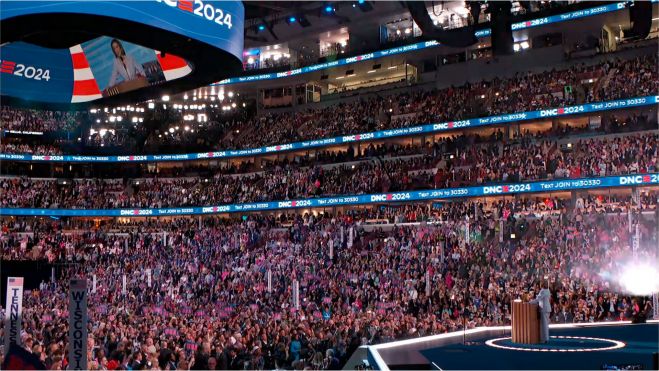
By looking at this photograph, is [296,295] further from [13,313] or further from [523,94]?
[523,94]

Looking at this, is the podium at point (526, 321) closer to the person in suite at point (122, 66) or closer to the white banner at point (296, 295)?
the person in suite at point (122, 66)

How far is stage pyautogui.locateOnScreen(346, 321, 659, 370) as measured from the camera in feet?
37.7

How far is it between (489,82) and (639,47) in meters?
9.48

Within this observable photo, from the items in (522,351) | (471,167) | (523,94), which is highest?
(523,94)

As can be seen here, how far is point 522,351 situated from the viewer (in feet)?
43.2

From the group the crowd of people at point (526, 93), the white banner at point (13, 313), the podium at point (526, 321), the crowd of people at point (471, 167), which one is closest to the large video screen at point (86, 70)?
the white banner at point (13, 313)

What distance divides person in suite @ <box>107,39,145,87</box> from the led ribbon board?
0.05ft

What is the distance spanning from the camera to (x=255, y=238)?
130 ft

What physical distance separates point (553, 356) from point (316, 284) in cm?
1623

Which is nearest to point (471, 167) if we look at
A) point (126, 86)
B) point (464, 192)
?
point (464, 192)

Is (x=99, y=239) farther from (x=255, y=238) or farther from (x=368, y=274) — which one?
(x=368, y=274)

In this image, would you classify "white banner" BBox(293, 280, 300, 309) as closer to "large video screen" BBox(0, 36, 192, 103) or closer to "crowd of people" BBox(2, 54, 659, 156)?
"large video screen" BBox(0, 36, 192, 103)

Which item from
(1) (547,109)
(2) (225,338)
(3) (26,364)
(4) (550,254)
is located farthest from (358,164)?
(3) (26,364)

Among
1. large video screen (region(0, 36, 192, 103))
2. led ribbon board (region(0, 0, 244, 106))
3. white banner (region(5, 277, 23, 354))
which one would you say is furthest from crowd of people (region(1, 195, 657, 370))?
led ribbon board (region(0, 0, 244, 106))
